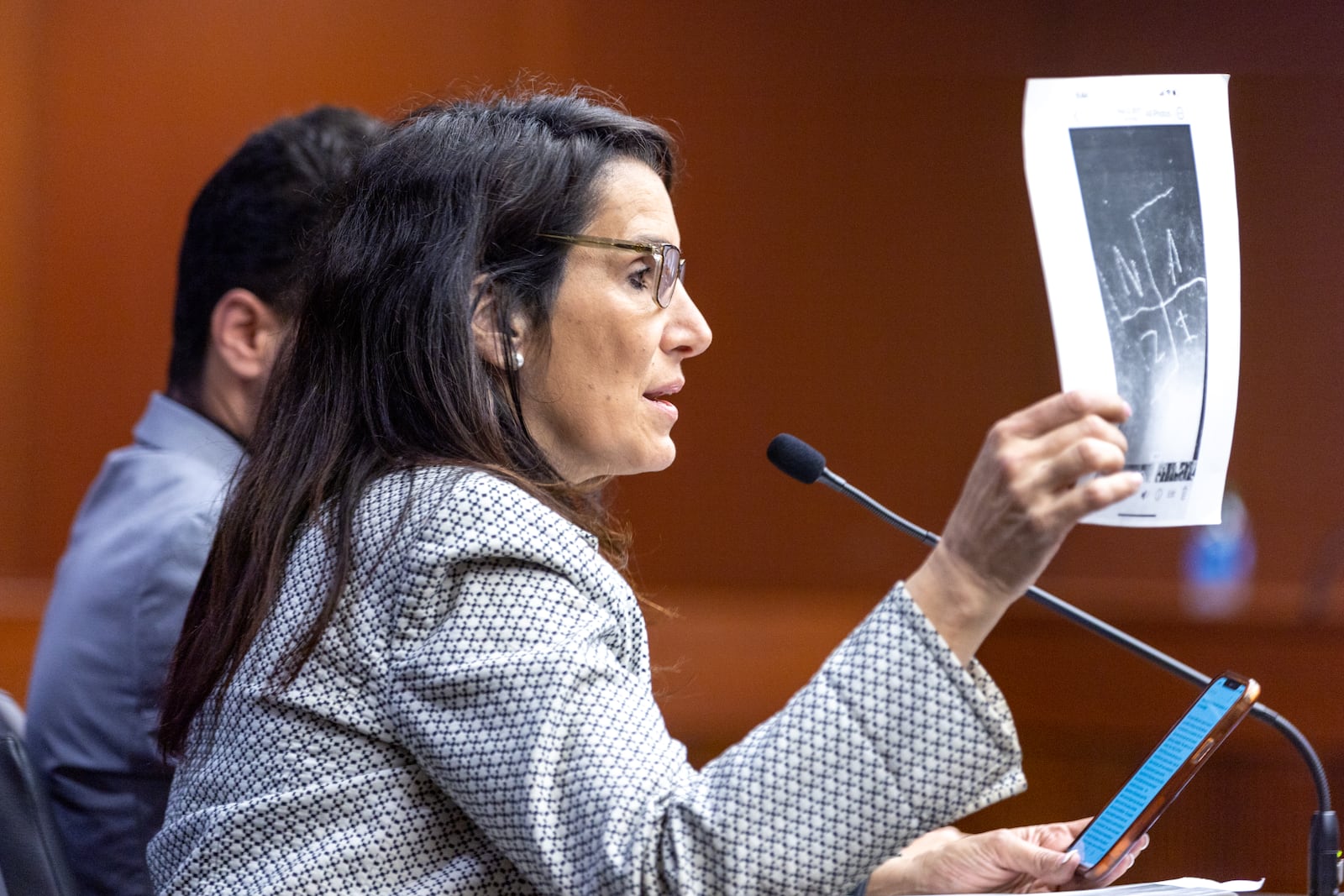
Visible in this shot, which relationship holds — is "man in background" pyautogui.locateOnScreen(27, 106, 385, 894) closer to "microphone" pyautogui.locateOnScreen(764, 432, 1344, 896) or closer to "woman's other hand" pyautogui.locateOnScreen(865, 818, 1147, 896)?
"microphone" pyautogui.locateOnScreen(764, 432, 1344, 896)

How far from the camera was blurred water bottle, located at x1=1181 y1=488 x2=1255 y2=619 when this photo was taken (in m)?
2.67

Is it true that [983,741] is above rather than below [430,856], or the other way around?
above

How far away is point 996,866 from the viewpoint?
3.67 feet

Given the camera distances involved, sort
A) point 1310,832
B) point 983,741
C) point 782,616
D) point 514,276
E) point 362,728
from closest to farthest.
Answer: point 983,741
point 362,728
point 1310,832
point 514,276
point 782,616

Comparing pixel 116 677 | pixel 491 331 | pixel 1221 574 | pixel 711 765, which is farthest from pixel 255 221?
pixel 1221 574

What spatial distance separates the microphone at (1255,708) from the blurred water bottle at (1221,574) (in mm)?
1622

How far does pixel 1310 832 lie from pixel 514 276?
0.82 m

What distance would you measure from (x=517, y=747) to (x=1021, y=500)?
35 centimetres

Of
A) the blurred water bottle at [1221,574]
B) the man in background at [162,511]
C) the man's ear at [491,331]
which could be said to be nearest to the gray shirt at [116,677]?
the man in background at [162,511]

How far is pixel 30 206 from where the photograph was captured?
294 cm

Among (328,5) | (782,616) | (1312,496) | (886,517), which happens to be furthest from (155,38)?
(1312,496)

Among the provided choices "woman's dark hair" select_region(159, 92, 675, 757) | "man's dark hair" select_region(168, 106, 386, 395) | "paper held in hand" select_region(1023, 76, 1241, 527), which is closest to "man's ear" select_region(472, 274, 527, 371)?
"woman's dark hair" select_region(159, 92, 675, 757)

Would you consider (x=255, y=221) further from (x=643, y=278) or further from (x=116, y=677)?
(x=643, y=278)

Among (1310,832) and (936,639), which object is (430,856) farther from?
(1310,832)
